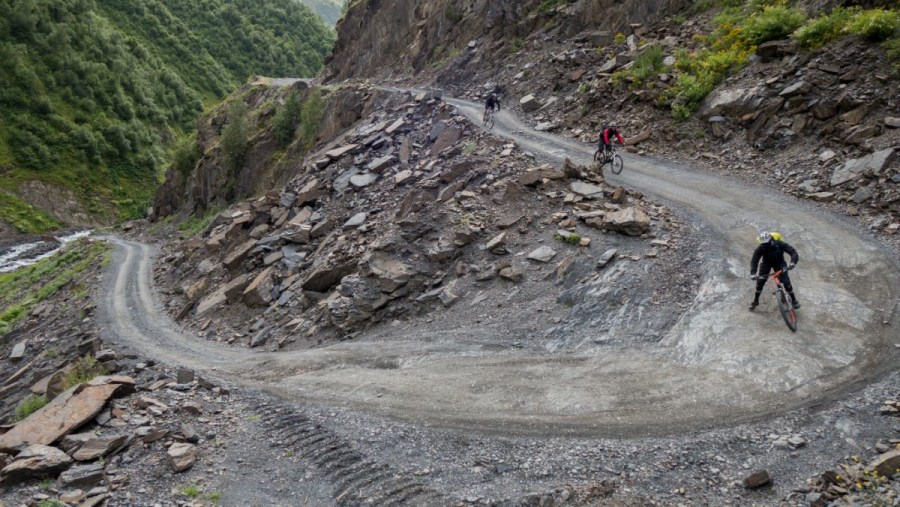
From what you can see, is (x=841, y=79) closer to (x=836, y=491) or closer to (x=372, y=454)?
(x=836, y=491)

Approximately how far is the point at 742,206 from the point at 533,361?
409 inches

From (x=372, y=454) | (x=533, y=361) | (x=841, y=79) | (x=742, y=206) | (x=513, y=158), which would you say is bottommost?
(x=372, y=454)

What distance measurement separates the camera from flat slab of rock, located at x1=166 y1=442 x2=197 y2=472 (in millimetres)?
9391

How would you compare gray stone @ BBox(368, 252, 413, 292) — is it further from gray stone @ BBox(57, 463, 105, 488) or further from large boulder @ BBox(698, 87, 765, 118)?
large boulder @ BBox(698, 87, 765, 118)

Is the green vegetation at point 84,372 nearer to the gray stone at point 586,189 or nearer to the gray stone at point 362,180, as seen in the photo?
the gray stone at point 362,180

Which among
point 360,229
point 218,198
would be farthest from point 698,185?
point 218,198

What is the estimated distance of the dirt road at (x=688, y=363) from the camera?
9109 millimetres

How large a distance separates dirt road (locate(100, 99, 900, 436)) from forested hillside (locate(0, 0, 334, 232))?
7477cm

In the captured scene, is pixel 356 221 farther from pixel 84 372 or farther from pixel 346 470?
pixel 346 470

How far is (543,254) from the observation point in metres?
16.0

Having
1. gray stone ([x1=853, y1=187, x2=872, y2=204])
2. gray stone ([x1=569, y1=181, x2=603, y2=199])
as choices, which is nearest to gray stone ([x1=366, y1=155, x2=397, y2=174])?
gray stone ([x1=569, y1=181, x2=603, y2=199])

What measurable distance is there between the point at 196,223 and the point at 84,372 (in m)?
32.3

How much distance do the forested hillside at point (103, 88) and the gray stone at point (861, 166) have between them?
84146 millimetres

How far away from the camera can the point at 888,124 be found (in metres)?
16.8
